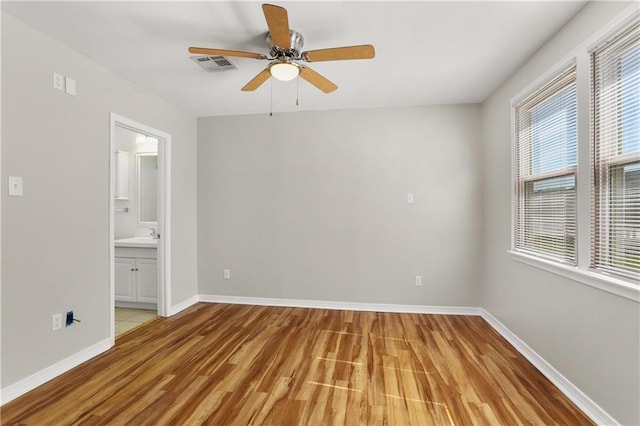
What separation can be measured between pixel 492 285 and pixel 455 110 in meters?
2.13

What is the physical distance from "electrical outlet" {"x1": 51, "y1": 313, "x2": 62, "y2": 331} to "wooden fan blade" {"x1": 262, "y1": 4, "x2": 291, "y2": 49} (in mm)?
2629

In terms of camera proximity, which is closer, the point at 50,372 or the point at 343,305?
the point at 50,372

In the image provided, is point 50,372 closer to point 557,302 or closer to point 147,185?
point 147,185

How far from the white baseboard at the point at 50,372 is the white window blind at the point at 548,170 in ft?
12.8

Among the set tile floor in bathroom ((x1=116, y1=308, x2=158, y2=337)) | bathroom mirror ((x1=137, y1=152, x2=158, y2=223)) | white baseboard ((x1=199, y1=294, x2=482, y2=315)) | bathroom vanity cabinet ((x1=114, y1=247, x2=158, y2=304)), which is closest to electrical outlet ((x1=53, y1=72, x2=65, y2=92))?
bathroom vanity cabinet ((x1=114, y1=247, x2=158, y2=304))

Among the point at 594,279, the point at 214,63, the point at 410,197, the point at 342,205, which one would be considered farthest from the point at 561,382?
the point at 214,63

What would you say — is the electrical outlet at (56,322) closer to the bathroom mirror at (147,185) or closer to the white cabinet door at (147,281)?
the white cabinet door at (147,281)

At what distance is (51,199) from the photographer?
2.23 meters

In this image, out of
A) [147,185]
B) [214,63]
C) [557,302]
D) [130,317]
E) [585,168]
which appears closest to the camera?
[585,168]

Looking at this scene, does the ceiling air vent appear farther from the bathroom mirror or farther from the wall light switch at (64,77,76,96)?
the bathroom mirror

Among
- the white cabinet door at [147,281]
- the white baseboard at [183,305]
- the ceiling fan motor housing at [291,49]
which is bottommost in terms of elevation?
the white baseboard at [183,305]

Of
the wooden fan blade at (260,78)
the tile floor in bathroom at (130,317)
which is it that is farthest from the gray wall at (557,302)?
the tile floor in bathroom at (130,317)

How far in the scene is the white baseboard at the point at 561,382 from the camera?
172 cm

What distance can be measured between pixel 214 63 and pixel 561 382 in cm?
367
